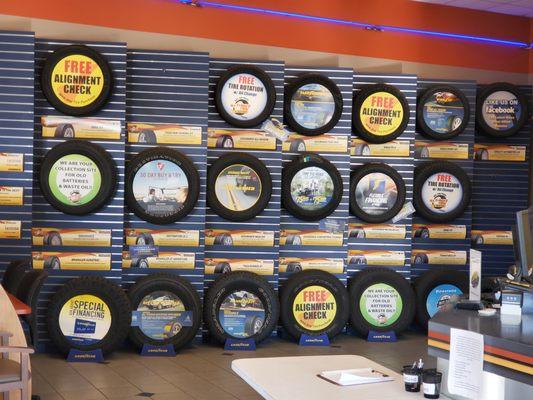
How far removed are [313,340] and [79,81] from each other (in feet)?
10.4

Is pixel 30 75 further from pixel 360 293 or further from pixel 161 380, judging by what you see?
pixel 360 293

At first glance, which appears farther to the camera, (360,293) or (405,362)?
(360,293)

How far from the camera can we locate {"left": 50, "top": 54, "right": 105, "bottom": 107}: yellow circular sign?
7.25 meters

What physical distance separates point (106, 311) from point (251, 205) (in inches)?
64.7

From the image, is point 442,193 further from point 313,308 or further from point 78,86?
point 78,86

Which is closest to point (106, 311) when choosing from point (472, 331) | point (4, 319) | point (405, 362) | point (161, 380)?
point (161, 380)

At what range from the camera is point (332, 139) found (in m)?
8.22

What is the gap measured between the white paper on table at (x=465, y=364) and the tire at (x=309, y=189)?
444 cm

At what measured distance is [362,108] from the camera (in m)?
8.31

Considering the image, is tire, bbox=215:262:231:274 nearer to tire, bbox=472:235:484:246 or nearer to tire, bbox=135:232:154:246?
tire, bbox=135:232:154:246

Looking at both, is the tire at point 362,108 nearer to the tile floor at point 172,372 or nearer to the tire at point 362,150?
the tire at point 362,150

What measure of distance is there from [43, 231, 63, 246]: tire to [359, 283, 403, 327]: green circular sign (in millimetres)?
2905

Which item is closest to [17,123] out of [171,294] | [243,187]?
[171,294]

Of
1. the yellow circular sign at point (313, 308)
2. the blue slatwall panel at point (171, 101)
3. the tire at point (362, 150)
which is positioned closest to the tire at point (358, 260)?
the yellow circular sign at point (313, 308)
